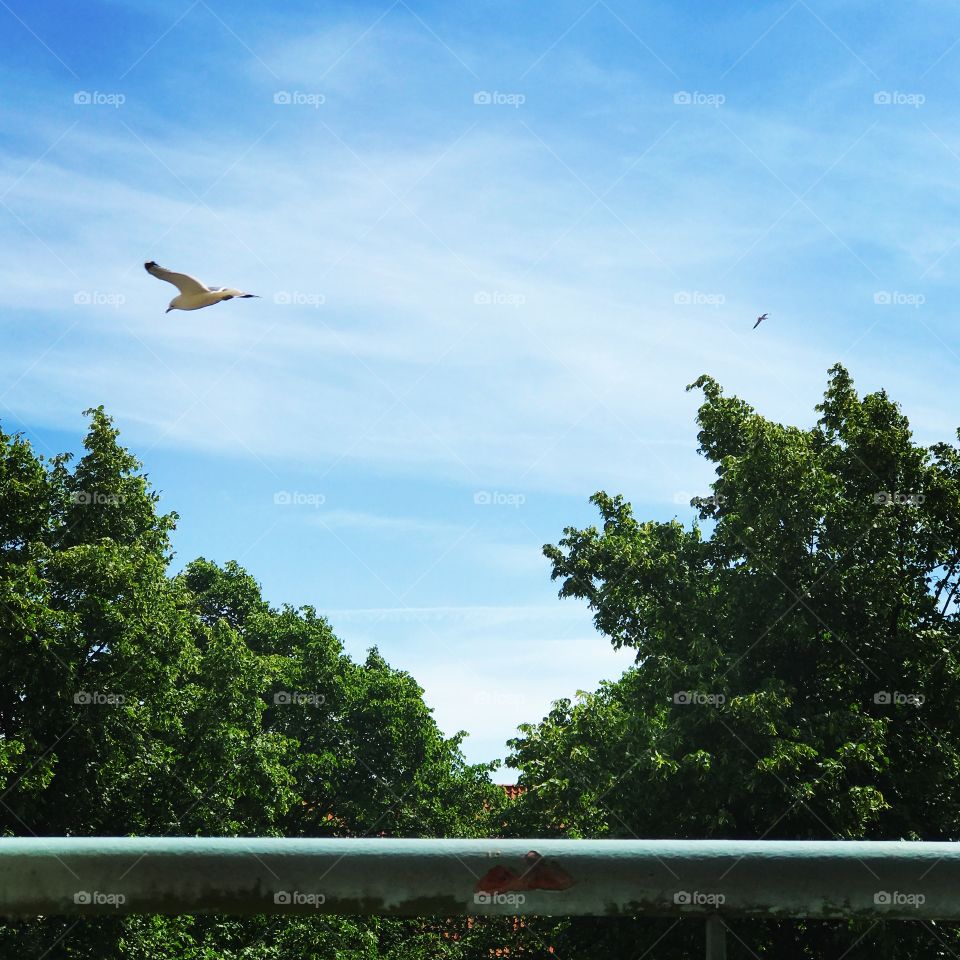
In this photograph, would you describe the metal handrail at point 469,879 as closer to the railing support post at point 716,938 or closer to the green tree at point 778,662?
the railing support post at point 716,938

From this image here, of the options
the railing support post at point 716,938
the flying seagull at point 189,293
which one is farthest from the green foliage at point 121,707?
the railing support post at point 716,938

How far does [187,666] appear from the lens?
2484 cm

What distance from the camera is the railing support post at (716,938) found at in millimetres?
1361

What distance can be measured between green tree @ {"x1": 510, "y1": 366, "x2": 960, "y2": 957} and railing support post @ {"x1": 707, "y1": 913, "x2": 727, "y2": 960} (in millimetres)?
15280

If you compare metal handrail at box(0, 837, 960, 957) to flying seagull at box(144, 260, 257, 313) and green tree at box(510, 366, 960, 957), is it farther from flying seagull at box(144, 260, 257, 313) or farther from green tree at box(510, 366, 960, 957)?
green tree at box(510, 366, 960, 957)

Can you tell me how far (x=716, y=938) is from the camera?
1363 millimetres

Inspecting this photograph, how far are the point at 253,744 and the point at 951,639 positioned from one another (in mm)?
16082

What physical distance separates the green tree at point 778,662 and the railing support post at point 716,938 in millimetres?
15280

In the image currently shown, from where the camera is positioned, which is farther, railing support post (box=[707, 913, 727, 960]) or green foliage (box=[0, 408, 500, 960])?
green foliage (box=[0, 408, 500, 960])

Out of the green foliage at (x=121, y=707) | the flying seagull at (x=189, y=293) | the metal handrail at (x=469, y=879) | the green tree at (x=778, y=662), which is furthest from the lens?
the green foliage at (x=121, y=707)

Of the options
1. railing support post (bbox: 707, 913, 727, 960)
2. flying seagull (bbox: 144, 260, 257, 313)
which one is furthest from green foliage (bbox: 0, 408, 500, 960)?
railing support post (bbox: 707, 913, 727, 960)

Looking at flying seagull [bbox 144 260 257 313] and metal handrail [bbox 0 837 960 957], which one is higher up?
flying seagull [bbox 144 260 257 313]

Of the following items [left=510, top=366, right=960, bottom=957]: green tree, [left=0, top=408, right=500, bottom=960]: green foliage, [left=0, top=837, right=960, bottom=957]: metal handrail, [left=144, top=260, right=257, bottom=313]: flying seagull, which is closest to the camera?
[left=0, top=837, right=960, bottom=957]: metal handrail

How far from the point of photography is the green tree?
55.7ft
